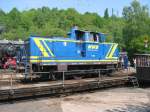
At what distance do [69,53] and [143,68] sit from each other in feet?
16.2

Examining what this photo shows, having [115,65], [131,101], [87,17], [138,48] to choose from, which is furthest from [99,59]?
[87,17]

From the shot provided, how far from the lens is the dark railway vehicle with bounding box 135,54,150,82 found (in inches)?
856

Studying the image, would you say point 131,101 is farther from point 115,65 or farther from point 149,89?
point 115,65

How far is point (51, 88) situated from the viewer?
16.8 metres

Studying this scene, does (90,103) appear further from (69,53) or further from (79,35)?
(79,35)

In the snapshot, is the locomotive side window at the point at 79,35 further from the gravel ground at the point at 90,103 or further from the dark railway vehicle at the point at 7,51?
the dark railway vehicle at the point at 7,51

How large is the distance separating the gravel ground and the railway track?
34cm

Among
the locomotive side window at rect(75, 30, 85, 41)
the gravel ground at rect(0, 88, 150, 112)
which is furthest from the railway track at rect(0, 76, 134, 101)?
the locomotive side window at rect(75, 30, 85, 41)

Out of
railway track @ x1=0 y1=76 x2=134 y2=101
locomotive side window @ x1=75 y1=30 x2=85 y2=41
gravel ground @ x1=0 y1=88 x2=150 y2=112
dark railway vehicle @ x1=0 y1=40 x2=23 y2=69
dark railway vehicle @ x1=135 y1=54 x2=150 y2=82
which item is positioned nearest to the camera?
gravel ground @ x1=0 y1=88 x2=150 y2=112

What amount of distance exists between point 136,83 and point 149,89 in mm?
1416

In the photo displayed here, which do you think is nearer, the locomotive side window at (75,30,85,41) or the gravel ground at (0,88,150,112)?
the gravel ground at (0,88,150,112)

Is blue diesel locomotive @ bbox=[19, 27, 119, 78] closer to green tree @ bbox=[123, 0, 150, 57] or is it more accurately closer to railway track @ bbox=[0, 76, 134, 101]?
railway track @ bbox=[0, 76, 134, 101]

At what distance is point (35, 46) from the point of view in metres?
20.6

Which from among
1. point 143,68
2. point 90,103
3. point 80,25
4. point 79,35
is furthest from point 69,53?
point 80,25
